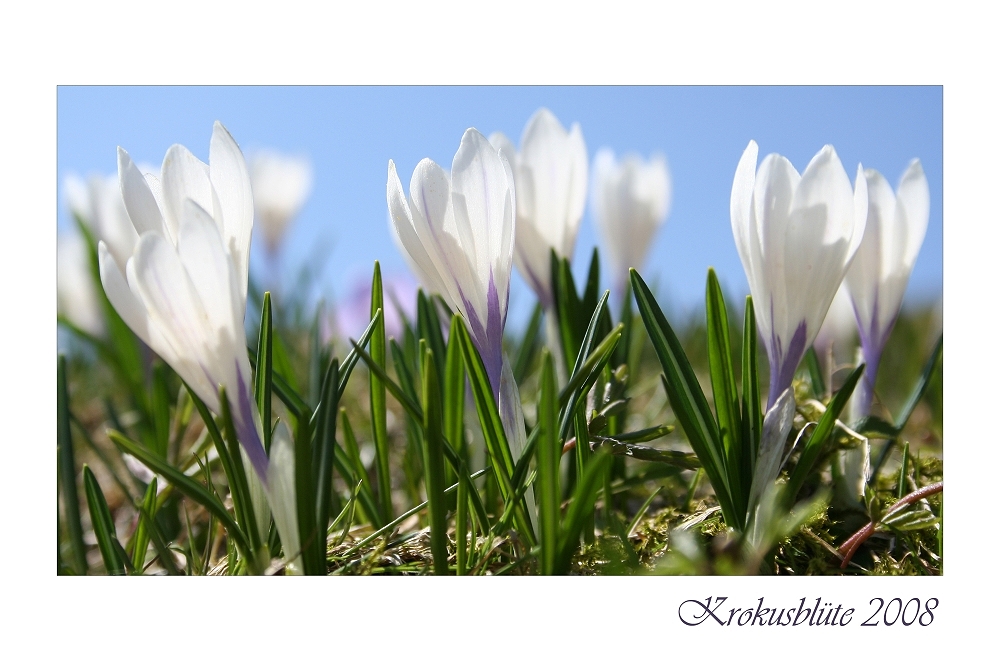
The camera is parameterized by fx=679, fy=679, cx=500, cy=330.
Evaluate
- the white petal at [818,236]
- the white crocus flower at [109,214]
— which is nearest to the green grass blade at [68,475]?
the white crocus flower at [109,214]

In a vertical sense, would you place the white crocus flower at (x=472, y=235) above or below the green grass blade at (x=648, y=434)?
above

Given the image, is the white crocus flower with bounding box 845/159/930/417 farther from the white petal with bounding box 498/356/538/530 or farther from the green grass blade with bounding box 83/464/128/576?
the green grass blade with bounding box 83/464/128/576

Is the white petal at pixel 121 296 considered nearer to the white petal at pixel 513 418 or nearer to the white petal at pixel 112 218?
the white petal at pixel 513 418

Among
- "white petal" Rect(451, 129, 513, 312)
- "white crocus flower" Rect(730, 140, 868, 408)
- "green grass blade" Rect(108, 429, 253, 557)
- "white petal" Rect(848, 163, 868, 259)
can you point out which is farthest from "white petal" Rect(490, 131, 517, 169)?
"green grass blade" Rect(108, 429, 253, 557)

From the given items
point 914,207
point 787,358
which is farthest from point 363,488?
point 914,207

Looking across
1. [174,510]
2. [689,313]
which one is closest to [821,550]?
[174,510]

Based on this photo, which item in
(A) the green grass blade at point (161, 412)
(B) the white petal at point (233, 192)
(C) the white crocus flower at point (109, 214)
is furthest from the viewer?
(C) the white crocus flower at point (109, 214)

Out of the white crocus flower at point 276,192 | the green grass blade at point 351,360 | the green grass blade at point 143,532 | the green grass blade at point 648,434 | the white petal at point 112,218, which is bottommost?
the green grass blade at point 143,532
